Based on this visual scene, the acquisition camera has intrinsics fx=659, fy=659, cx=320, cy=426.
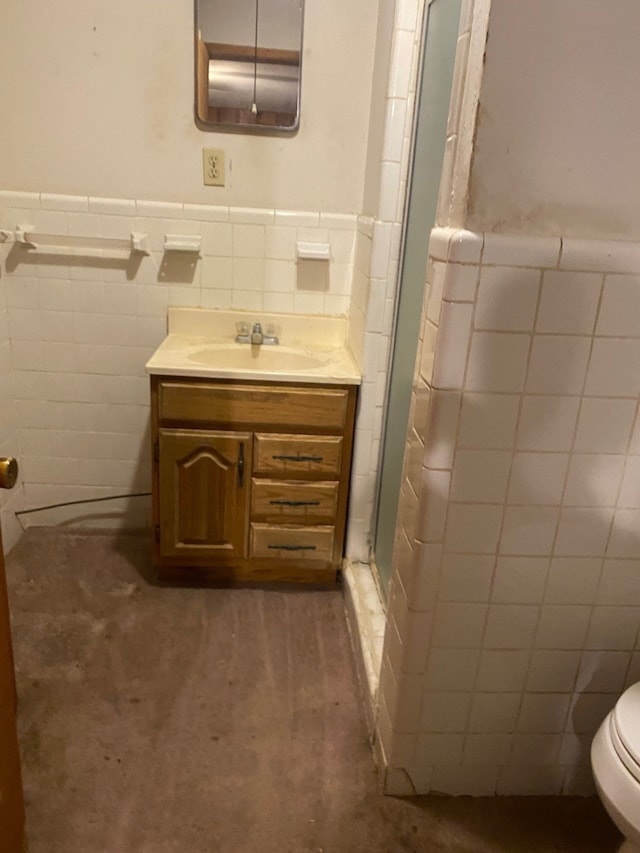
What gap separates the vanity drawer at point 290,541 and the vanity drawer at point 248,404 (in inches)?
14.1

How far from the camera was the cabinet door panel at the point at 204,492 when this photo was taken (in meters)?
2.03

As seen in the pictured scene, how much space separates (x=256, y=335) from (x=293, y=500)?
0.57m

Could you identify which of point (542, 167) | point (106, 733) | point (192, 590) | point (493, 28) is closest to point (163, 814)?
point (106, 733)

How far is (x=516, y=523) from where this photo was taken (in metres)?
1.27

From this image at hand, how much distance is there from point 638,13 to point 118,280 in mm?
1716

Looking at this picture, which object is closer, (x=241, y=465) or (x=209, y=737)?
(x=209, y=737)

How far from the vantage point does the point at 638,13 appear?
1016 mm

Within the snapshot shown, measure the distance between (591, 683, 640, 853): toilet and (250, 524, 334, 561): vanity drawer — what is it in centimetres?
112

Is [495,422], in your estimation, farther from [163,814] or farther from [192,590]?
[192,590]

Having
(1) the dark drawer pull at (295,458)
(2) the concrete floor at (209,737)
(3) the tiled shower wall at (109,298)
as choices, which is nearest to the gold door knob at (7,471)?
(2) the concrete floor at (209,737)

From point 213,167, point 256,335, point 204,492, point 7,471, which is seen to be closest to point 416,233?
point 256,335

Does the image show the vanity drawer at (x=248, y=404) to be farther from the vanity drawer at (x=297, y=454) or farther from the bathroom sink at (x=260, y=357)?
the bathroom sink at (x=260, y=357)

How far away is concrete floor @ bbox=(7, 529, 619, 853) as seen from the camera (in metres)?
1.37

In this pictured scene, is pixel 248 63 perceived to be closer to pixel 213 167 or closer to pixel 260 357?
pixel 213 167
